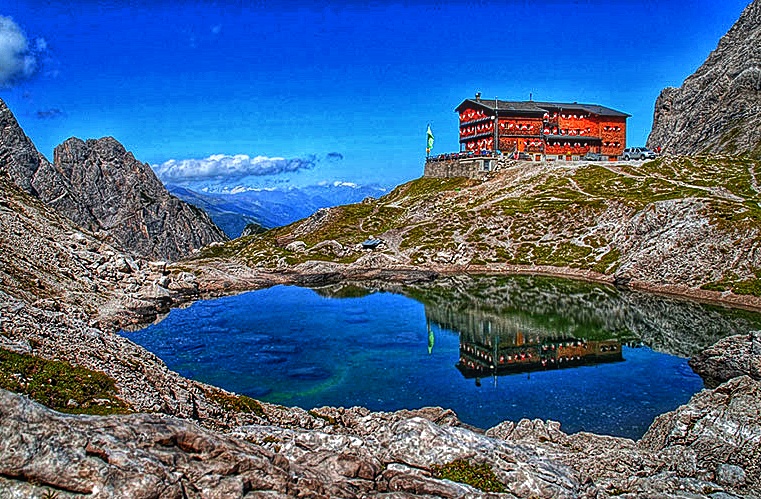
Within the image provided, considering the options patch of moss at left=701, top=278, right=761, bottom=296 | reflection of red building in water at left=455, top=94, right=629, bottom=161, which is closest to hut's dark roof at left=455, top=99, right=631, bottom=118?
reflection of red building in water at left=455, top=94, right=629, bottom=161

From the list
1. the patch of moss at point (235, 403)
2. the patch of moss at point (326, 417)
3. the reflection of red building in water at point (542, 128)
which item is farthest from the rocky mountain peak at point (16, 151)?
the patch of moss at point (326, 417)

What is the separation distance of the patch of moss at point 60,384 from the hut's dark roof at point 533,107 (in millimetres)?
161387

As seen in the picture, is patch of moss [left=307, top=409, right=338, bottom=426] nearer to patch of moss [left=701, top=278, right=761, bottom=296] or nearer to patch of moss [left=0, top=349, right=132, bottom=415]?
patch of moss [left=0, top=349, right=132, bottom=415]

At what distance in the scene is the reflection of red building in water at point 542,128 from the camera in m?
183

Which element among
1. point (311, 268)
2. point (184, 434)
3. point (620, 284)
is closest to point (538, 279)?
point (620, 284)

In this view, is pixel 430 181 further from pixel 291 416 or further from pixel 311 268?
pixel 291 416

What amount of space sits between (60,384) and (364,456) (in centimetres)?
1617

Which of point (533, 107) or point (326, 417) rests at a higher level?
point (533, 107)

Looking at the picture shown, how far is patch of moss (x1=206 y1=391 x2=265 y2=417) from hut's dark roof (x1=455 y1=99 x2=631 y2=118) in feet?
502

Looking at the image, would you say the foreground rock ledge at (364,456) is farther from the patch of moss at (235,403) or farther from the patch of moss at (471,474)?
the patch of moss at (235,403)

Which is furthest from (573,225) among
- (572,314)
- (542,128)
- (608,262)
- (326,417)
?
(326,417)

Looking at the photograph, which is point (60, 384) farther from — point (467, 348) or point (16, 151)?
point (16, 151)

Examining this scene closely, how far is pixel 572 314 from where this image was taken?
3728 inches

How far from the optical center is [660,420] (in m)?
44.4
